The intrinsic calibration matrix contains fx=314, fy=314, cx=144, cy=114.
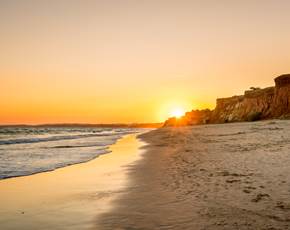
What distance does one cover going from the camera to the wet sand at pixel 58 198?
662 cm

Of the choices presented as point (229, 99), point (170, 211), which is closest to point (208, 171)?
point (170, 211)

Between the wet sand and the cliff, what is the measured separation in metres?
49.7

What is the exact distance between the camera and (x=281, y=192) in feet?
25.2

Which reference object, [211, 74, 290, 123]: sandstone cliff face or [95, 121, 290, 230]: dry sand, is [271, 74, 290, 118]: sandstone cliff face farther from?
[95, 121, 290, 230]: dry sand

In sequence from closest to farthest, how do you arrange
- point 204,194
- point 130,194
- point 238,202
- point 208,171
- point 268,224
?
1. point 268,224
2. point 238,202
3. point 204,194
4. point 130,194
5. point 208,171

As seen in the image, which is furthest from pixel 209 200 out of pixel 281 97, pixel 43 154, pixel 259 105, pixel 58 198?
pixel 259 105

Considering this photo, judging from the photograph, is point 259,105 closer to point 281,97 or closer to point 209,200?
A: point 281,97

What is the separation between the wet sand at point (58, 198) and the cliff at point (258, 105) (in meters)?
49.7

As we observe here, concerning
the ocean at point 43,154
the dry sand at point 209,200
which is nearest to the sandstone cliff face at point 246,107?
the ocean at point 43,154

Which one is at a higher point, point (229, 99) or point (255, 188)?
point (229, 99)

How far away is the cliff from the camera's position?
61.8 meters

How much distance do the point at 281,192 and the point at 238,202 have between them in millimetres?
1287

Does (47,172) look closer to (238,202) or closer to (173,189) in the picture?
(173,189)

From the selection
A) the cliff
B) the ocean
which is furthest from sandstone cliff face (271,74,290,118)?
the ocean
